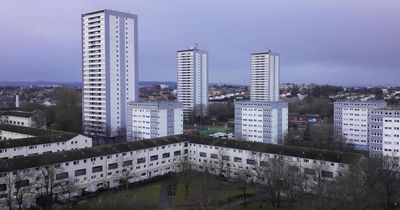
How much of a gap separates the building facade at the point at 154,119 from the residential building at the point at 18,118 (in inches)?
555

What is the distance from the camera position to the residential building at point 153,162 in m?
21.8

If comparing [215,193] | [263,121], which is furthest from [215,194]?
[263,121]

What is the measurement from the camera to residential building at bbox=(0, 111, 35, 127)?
49.0 meters

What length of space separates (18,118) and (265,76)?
41932 mm

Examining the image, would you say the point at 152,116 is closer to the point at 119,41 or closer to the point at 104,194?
the point at 119,41

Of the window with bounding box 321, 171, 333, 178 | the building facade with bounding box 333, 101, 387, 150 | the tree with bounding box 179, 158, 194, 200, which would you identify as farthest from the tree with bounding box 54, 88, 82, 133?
the window with bounding box 321, 171, 333, 178

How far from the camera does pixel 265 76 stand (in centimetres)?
7169

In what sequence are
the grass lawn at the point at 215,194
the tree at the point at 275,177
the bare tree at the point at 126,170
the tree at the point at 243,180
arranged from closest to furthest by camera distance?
the tree at the point at 275,177 < the grass lawn at the point at 215,194 < the tree at the point at 243,180 < the bare tree at the point at 126,170

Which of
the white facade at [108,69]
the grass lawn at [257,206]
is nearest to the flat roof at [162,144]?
the grass lawn at [257,206]

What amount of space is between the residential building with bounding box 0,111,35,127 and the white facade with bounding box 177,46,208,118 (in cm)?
2686

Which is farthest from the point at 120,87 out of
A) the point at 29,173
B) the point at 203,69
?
the point at 203,69

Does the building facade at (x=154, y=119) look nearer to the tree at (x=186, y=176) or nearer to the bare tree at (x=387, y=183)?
the tree at (x=186, y=176)

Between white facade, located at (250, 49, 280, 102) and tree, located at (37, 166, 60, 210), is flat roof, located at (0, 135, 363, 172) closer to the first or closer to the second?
tree, located at (37, 166, 60, 210)

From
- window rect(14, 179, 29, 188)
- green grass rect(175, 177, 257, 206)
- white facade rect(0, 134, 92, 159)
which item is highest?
white facade rect(0, 134, 92, 159)
